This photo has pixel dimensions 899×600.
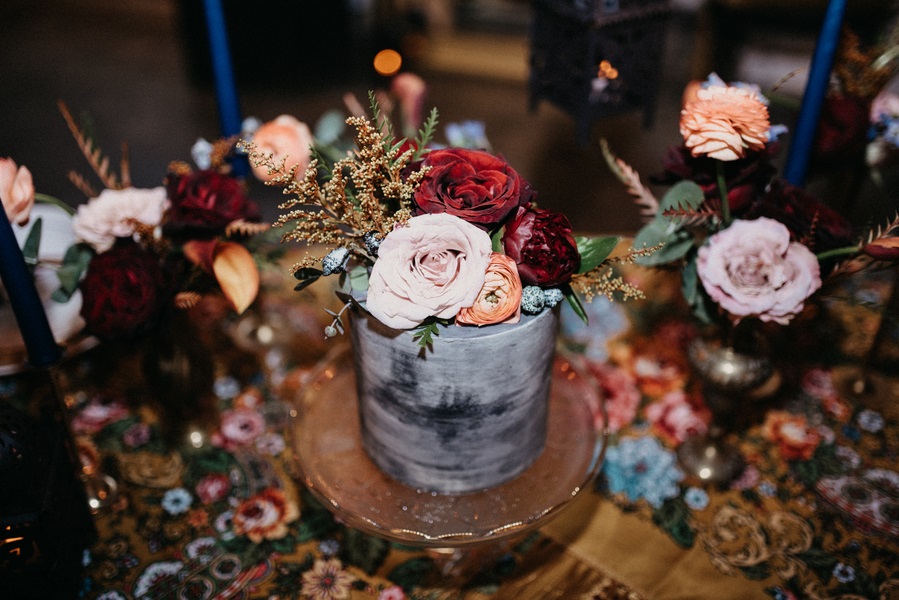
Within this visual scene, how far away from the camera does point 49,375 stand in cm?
92

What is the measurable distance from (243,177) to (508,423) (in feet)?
1.98

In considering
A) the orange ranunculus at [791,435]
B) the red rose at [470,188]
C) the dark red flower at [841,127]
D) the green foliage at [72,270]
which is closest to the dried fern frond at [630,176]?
the red rose at [470,188]

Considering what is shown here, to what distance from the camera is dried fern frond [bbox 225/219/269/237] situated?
0.94 metres

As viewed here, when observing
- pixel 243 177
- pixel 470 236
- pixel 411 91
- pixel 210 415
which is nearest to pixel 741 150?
pixel 470 236

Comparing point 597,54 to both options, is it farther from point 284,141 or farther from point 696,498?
point 696,498

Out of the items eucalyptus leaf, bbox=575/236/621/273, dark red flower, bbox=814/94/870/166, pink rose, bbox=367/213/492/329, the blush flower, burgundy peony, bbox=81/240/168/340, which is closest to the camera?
pink rose, bbox=367/213/492/329

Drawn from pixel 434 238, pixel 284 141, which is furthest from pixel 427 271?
pixel 284 141

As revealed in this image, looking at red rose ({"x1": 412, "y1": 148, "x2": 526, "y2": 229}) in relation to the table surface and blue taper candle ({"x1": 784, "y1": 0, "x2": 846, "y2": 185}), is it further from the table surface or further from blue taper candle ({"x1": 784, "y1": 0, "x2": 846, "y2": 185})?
blue taper candle ({"x1": 784, "y1": 0, "x2": 846, "y2": 185})

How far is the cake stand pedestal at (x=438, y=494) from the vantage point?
82 centimetres

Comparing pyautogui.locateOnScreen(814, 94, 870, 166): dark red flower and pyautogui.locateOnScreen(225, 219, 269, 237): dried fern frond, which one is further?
pyautogui.locateOnScreen(814, 94, 870, 166): dark red flower

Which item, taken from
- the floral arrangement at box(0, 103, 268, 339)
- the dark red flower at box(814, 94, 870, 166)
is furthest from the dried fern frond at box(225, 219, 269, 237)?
the dark red flower at box(814, 94, 870, 166)

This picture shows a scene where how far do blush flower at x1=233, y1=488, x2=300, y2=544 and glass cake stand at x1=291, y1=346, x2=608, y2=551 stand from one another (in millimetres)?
→ 183

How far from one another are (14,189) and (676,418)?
1.01 meters

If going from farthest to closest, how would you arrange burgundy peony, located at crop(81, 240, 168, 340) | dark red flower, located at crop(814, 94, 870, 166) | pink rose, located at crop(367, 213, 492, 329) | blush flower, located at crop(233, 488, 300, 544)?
dark red flower, located at crop(814, 94, 870, 166) → blush flower, located at crop(233, 488, 300, 544) → burgundy peony, located at crop(81, 240, 168, 340) → pink rose, located at crop(367, 213, 492, 329)
